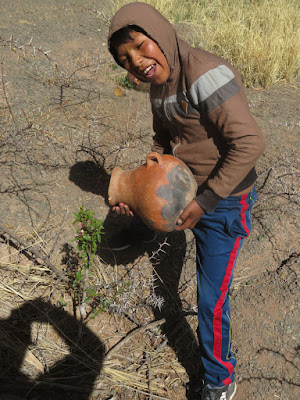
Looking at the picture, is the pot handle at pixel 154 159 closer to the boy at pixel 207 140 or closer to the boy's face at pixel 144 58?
the boy at pixel 207 140

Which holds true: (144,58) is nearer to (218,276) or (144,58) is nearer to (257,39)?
(218,276)

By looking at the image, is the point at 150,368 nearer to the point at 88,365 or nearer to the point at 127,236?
the point at 88,365

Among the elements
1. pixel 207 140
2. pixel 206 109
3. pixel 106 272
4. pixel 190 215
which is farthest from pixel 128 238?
pixel 206 109

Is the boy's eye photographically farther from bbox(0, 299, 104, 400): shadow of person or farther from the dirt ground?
bbox(0, 299, 104, 400): shadow of person

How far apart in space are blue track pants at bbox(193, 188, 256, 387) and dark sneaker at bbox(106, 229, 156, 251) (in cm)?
77

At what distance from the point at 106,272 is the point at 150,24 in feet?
5.58

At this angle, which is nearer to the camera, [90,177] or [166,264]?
[166,264]

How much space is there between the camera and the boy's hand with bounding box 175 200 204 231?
6.35 ft

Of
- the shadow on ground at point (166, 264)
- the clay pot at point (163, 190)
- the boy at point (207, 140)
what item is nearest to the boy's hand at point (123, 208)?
the boy at point (207, 140)

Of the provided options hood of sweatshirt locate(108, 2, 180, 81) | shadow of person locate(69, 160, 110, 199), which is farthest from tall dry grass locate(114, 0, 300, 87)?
hood of sweatshirt locate(108, 2, 180, 81)

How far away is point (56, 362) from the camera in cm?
230

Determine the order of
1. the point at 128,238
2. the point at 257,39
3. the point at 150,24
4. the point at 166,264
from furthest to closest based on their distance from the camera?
the point at 257,39 < the point at 166,264 < the point at 128,238 < the point at 150,24

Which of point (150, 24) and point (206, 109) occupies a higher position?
point (150, 24)

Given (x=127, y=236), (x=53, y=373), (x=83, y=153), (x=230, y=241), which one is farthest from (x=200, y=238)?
(x=83, y=153)
